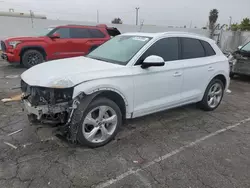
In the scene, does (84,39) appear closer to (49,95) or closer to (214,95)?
(214,95)

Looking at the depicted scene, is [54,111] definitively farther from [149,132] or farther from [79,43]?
[79,43]

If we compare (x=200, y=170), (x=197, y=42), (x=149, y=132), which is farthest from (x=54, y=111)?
(x=197, y=42)

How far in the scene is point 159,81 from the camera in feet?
13.3

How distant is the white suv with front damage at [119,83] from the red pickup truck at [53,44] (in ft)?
17.6

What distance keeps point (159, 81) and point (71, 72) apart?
5.14 ft

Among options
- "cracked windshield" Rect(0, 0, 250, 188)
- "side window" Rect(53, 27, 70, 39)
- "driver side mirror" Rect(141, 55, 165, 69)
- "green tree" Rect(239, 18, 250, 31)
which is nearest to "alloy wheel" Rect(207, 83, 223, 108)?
"cracked windshield" Rect(0, 0, 250, 188)

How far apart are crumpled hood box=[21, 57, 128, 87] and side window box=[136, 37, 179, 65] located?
672mm

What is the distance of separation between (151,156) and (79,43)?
763 cm

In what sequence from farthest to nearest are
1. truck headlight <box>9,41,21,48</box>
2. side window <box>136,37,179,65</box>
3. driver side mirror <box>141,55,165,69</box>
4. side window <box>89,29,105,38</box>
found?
1. side window <box>89,29,105,38</box>
2. truck headlight <box>9,41,21,48</box>
3. side window <box>136,37,179,65</box>
4. driver side mirror <box>141,55,165,69</box>

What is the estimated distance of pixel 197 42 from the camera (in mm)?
4906

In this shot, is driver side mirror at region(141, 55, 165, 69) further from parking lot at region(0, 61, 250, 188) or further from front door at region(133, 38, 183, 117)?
parking lot at region(0, 61, 250, 188)

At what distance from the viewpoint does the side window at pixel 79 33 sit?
997 cm

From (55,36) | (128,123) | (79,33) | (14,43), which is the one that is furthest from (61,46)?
(128,123)

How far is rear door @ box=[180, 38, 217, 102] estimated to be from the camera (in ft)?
15.0
